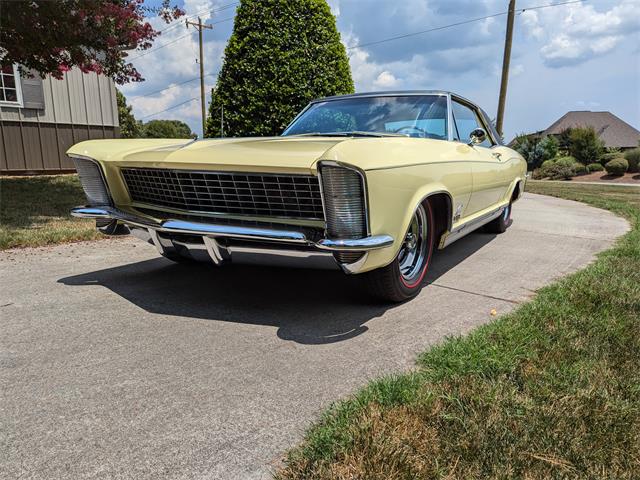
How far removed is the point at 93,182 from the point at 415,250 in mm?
2375

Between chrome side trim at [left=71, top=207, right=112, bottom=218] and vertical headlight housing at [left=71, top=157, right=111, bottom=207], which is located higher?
vertical headlight housing at [left=71, top=157, right=111, bottom=207]

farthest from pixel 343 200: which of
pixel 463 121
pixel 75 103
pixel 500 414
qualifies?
pixel 75 103

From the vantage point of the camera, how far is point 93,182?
3.53m

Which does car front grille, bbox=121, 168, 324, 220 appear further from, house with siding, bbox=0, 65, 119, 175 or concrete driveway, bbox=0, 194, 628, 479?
house with siding, bbox=0, 65, 119, 175

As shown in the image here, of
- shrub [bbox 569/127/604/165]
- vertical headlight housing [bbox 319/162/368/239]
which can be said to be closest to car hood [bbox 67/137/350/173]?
vertical headlight housing [bbox 319/162/368/239]

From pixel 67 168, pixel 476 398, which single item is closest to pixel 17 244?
pixel 476 398

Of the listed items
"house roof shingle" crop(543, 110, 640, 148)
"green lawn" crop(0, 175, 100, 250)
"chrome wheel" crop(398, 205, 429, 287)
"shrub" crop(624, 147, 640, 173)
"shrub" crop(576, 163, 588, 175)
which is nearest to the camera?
"chrome wheel" crop(398, 205, 429, 287)

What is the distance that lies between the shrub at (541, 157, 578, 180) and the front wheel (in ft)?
93.9

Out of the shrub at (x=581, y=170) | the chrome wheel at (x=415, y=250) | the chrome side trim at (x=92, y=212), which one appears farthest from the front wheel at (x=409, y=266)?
the shrub at (x=581, y=170)

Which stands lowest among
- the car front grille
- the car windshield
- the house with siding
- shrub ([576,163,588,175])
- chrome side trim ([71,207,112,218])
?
shrub ([576,163,588,175])

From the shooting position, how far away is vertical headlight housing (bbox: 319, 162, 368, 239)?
8.21 ft

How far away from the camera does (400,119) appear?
12.9 feet

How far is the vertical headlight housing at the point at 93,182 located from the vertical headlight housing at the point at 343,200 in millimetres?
1826

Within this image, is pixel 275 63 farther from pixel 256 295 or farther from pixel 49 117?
pixel 256 295
